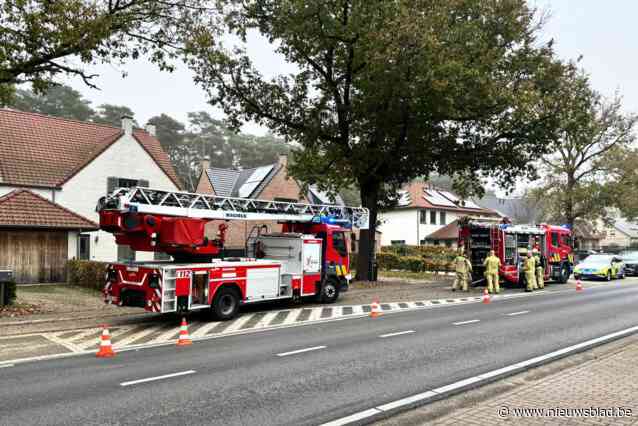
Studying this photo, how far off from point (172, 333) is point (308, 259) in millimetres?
5831

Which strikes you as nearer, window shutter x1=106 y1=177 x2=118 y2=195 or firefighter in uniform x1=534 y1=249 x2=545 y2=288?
firefighter in uniform x1=534 y1=249 x2=545 y2=288

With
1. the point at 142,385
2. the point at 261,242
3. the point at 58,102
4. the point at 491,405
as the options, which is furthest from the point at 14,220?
the point at 58,102

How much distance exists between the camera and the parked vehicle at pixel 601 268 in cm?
2969

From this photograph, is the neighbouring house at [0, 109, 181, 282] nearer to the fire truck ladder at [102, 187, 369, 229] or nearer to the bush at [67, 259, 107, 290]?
the bush at [67, 259, 107, 290]

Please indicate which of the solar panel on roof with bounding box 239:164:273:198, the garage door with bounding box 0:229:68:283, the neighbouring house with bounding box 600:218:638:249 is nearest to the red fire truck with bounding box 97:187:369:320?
the garage door with bounding box 0:229:68:283

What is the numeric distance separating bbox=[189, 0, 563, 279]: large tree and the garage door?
9188mm

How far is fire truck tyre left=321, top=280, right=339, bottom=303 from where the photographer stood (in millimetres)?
17938

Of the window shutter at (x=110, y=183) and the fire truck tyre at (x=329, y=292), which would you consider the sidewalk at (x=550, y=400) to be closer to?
the fire truck tyre at (x=329, y=292)

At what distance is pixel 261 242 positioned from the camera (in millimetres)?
17906

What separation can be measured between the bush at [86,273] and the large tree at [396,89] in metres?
8.63

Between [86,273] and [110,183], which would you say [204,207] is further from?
[110,183]

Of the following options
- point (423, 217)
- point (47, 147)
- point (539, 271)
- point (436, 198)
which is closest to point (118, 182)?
point (47, 147)

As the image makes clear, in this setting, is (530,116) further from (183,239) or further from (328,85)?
(183,239)

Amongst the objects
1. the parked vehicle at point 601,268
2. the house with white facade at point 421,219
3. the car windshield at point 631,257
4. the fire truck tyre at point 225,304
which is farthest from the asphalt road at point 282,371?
the house with white facade at point 421,219
